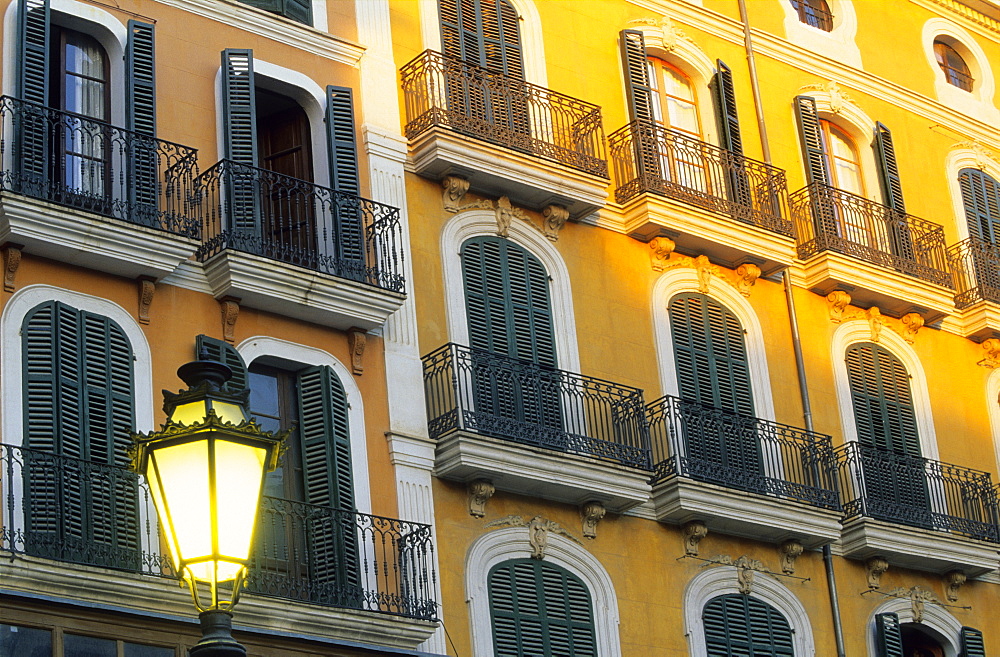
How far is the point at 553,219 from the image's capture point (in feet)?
73.1

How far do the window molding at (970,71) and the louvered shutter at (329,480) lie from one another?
1281 centimetres

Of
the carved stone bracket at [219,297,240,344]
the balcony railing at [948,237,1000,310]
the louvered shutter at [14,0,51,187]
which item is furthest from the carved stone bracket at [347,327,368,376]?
the balcony railing at [948,237,1000,310]

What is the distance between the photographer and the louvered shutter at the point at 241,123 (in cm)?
1953

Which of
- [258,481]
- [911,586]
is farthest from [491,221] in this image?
[258,481]

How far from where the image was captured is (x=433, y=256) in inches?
835

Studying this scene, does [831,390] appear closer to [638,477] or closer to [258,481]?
[638,477]

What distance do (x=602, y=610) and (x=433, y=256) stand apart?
419 centimetres

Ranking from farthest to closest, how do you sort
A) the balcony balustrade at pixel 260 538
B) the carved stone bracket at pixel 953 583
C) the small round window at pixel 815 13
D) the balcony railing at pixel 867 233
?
1. the small round window at pixel 815 13
2. the balcony railing at pixel 867 233
3. the carved stone bracket at pixel 953 583
4. the balcony balustrade at pixel 260 538

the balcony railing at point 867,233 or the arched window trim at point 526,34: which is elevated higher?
Result: the arched window trim at point 526,34

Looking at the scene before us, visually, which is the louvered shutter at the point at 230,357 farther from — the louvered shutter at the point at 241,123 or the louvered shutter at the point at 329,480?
Result: the louvered shutter at the point at 241,123

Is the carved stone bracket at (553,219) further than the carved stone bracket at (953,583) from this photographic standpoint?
No

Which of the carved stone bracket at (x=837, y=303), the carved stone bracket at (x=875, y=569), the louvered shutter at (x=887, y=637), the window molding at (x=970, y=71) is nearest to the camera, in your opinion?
the louvered shutter at (x=887, y=637)

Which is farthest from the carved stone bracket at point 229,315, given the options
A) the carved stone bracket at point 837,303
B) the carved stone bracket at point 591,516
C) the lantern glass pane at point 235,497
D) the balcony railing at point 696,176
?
the lantern glass pane at point 235,497

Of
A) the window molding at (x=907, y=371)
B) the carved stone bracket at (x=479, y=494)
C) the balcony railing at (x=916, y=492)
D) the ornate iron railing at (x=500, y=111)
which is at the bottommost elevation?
the carved stone bracket at (x=479, y=494)
